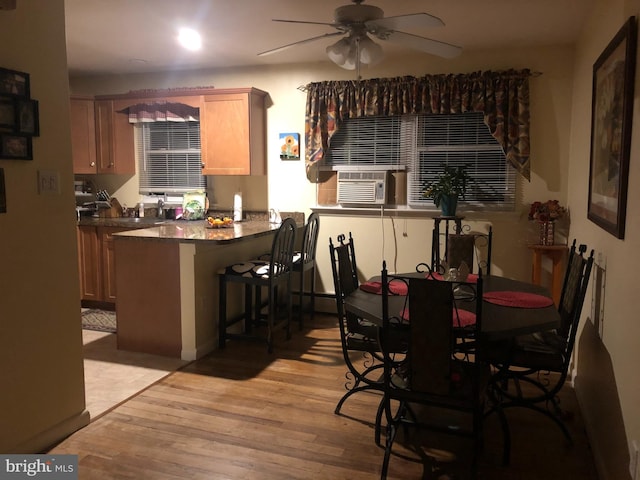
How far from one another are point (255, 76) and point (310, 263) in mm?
1875

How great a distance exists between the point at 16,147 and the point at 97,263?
289 centimetres

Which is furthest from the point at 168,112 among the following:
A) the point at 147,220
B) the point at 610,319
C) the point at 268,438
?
the point at 610,319

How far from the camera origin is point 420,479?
2.25 meters

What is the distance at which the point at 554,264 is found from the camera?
390 cm

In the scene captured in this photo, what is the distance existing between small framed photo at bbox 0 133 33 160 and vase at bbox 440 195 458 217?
2.93 m

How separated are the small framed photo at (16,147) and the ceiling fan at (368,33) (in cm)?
136

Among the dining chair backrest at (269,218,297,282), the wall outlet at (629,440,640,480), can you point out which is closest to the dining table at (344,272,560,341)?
the wall outlet at (629,440,640,480)

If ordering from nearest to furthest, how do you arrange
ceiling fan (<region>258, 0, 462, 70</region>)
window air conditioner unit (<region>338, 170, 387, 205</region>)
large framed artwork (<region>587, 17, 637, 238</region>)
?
large framed artwork (<region>587, 17, 637, 238</region>) → ceiling fan (<region>258, 0, 462, 70</region>) → window air conditioner unit (<region>338, 170, 387, 205</region>)

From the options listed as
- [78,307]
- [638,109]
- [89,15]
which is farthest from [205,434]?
[89,15]

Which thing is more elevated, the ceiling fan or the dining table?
the ceiling fan

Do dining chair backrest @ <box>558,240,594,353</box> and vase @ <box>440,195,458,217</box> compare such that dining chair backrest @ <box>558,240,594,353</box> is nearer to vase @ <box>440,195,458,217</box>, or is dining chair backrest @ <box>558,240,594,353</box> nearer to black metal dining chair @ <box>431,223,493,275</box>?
black metal dining chair @ <box>431,223,493,275</box>

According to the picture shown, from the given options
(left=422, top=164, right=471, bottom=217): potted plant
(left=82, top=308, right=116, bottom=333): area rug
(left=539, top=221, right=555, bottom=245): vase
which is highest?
(left=422, top=164, right=471, bottom=217): potted plant

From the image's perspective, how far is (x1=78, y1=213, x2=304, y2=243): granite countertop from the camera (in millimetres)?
3630

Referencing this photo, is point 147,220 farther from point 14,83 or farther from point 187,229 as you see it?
point 14,83
